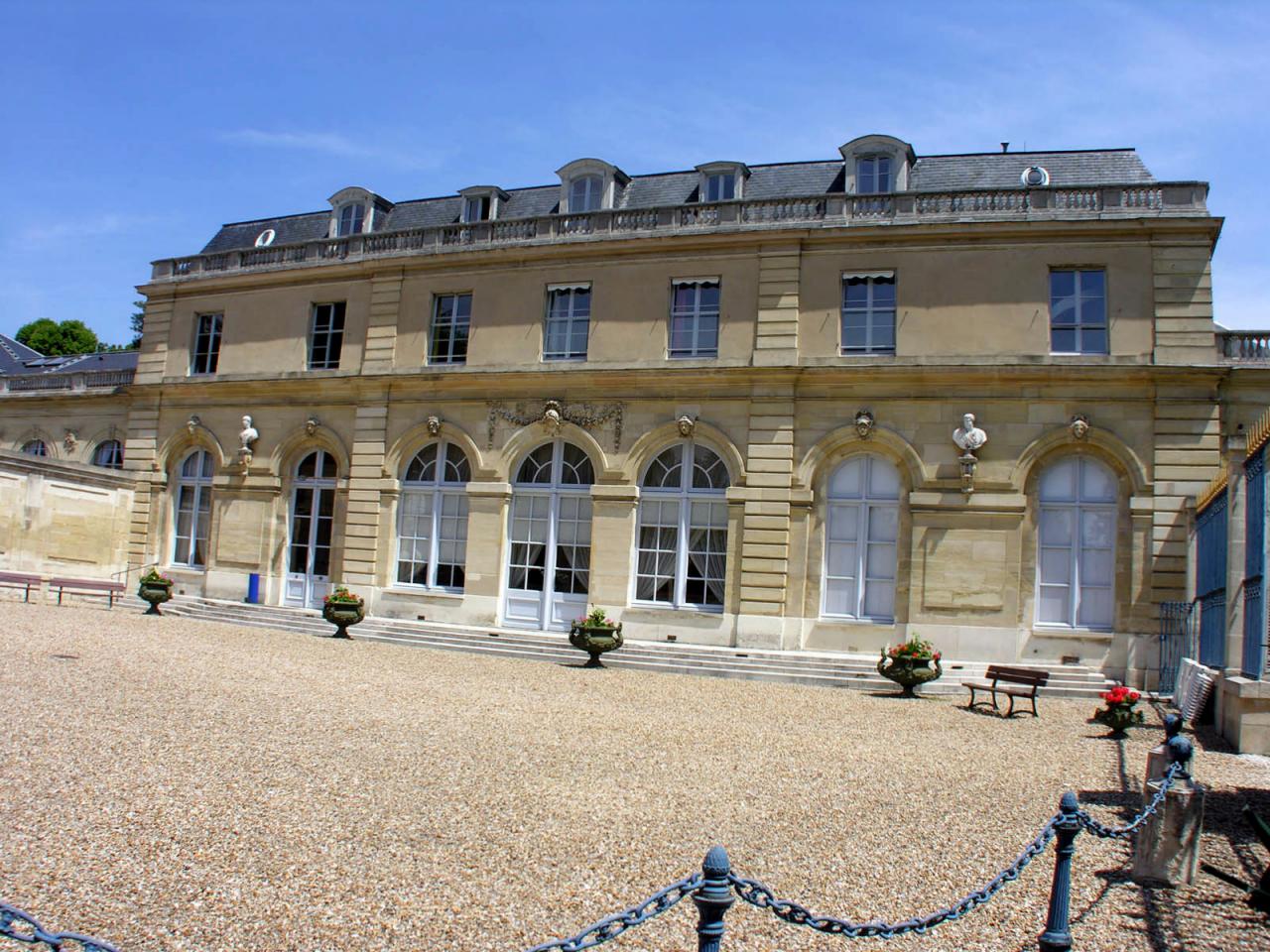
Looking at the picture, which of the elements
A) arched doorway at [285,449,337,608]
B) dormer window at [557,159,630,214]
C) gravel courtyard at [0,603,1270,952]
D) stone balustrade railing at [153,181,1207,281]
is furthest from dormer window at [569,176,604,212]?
gravel courtyard at [0,603,1270,952]

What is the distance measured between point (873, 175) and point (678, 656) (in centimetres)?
870

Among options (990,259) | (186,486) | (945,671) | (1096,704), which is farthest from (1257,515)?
(186,486)

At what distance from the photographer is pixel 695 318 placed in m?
16.9

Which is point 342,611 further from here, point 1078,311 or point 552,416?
point 1078,311

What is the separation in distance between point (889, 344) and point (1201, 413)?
4.53 metres

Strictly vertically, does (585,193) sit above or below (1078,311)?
above

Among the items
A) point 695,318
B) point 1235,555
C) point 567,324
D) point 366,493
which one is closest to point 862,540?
point 695,318

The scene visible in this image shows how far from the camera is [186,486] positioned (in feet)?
68.2

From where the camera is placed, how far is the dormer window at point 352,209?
2077 cm

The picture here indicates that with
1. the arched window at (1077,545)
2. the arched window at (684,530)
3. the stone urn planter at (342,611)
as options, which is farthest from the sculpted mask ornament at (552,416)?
the arched window at (1077,545)

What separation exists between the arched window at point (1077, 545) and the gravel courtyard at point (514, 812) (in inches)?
161

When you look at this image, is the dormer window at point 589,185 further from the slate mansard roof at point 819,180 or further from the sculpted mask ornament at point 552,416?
the sculpted mask ornament at point 552,416

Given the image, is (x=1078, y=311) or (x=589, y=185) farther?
(x=589, y=185)

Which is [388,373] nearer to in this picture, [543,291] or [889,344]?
[543,291]
